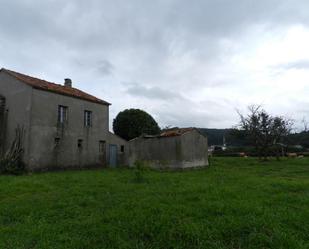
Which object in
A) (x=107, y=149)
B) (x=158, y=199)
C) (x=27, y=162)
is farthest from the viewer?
(x=107, y=149)

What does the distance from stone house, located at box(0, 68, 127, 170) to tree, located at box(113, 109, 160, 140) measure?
281 inches

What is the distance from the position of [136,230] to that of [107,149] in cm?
1840

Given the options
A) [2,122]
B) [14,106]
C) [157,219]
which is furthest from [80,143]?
[157,219]

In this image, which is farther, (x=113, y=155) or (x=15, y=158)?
(x=113, y=155)

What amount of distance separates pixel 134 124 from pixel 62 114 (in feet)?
35.4

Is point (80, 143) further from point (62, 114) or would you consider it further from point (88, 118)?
point (62, 114)

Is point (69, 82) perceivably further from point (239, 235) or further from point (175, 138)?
point (239, 235)

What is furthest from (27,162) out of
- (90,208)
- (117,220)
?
(117,220)

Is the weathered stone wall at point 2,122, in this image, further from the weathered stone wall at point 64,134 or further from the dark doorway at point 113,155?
the dark doorway at point 113,155

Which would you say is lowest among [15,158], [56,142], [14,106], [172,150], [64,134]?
[15,158]

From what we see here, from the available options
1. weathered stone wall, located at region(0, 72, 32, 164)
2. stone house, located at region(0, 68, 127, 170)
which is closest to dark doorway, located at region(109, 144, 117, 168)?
stone house, located at region(0, 68, 127, 170)

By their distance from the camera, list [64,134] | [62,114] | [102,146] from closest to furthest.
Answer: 1. [64,134]
2. [62,114]
3. [102,146]

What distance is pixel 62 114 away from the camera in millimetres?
20172

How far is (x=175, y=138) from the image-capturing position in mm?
19062
